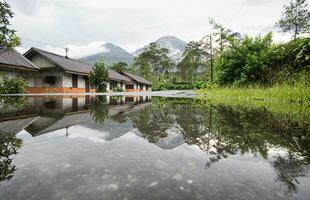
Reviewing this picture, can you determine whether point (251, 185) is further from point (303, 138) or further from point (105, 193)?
point (303, 138)

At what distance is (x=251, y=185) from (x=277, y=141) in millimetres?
1347

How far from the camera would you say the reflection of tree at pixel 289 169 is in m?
1.39

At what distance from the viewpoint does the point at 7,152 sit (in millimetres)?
2074

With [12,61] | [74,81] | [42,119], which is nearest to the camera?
[42,119]

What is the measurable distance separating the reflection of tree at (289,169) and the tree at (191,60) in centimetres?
4914

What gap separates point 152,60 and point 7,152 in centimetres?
7530

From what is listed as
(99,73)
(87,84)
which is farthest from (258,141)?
(87,84)

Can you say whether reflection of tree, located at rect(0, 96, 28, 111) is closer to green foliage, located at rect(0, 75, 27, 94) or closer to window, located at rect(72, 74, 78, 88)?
green foliage, located at rect(0, 75, 27, 94)

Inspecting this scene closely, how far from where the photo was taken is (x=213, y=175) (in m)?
1.53

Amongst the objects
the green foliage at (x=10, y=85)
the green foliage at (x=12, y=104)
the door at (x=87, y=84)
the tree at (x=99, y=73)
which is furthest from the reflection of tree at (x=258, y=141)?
the door at (x=87, y=84)

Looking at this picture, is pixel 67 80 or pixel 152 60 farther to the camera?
pixel 152 60

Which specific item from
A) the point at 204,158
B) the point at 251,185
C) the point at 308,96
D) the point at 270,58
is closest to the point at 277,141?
the point at 204,158

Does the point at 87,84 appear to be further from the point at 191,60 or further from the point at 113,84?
the point at 191,60

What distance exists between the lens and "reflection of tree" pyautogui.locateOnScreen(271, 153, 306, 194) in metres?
1.39
